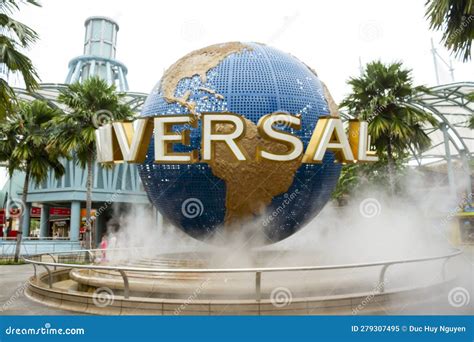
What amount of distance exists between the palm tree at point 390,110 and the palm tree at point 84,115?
36.8ft

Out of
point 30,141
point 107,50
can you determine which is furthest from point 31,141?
point 107,50

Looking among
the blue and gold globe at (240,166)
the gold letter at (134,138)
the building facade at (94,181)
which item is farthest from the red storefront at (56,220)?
the blue and gold globe at (240,166)

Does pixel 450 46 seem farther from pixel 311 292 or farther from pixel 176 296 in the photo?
pixel 176 296

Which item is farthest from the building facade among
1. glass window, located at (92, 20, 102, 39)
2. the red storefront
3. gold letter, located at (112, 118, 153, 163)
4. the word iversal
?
the word iversal

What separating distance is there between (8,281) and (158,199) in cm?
620

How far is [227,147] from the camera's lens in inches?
283

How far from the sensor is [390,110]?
51.8 ft

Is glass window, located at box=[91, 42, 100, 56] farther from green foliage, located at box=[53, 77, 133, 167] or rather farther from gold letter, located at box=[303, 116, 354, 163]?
gold letter, located at box=[303, 116, 354, 163]

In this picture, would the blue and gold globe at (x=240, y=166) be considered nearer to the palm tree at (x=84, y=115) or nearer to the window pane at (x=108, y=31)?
the palm tree at (x=84, y=115)

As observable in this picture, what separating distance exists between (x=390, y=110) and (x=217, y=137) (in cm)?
1140

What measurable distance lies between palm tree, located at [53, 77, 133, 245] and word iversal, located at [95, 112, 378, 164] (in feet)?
30.4

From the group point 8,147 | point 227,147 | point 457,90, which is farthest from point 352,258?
point 457,90

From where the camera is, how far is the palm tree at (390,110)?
49.8 ft

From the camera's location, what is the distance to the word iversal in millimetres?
7023
